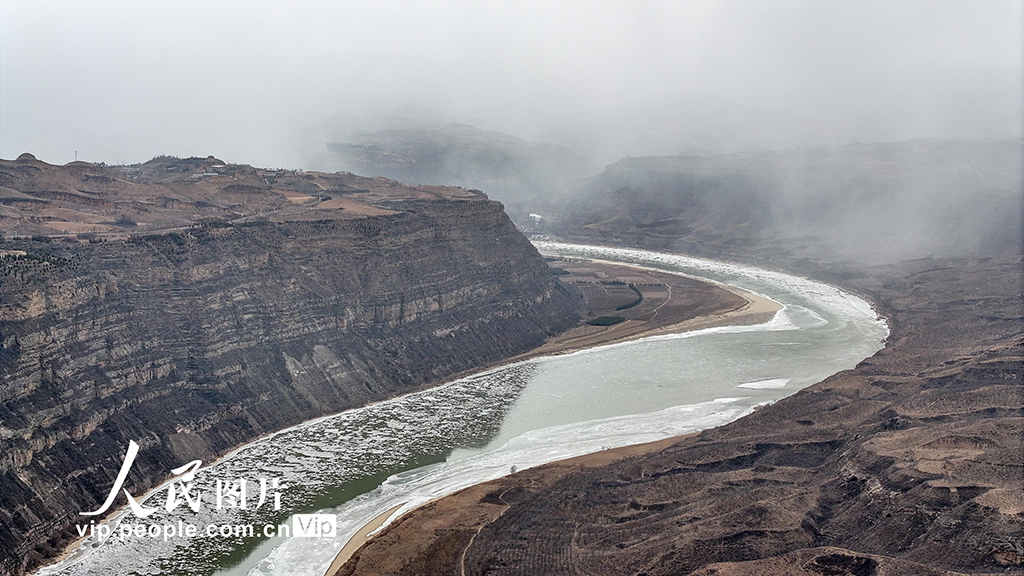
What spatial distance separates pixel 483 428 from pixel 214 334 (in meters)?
21.4

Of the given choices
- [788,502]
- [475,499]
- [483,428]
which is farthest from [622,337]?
[788,502]

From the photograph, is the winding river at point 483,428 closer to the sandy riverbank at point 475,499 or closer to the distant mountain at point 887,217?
the sandy riverbank at point 475,499

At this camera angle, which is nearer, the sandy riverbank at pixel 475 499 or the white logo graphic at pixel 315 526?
the sandy riverbank at pixel 475 499

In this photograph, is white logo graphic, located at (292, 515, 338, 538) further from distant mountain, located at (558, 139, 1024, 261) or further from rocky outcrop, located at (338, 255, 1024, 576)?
distant mountain, located at (558, 139, 1024, 261)

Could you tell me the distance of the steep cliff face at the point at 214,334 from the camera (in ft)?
182

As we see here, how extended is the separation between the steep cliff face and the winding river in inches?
123

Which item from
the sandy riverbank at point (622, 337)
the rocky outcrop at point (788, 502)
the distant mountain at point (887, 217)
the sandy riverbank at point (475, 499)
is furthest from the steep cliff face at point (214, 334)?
the distant mountain at point (887, 217)

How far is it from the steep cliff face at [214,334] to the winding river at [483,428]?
10.3 ft

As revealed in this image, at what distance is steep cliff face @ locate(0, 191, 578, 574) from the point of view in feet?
182

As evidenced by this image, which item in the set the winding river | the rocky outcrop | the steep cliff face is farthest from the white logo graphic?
the steep cliff face

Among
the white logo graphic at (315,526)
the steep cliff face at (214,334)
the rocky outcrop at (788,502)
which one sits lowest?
the rocky outcrop at (788,502)

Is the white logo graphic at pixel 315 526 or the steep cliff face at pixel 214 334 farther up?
the steep cliff face at pixel 214 334

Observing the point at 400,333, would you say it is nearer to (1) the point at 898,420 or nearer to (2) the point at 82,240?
(2) the point at 82,240

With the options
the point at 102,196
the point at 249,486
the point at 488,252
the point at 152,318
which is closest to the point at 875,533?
the point at 249,486
